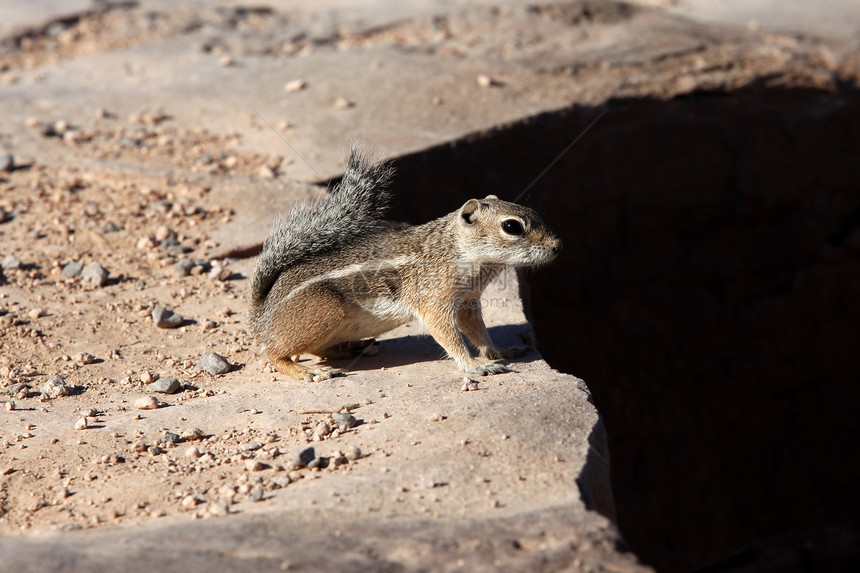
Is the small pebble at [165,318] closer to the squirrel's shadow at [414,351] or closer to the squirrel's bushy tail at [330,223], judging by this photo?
the squirrel's bushy tail at [330,223]

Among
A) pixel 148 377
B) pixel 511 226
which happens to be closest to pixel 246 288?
pixel 148 377

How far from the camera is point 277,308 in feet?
16.0

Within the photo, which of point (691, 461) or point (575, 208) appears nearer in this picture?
point (575, 208)

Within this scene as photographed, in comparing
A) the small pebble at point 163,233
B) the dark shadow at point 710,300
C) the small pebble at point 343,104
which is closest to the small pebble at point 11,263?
the small pebble at point 163,233

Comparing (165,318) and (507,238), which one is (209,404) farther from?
(507,238)

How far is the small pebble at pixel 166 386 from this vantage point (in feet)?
15.5

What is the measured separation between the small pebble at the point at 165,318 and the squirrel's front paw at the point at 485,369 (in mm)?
2010

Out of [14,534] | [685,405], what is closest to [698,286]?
[685,405]

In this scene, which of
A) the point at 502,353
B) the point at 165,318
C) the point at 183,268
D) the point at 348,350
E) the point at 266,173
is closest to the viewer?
the point at 502,353

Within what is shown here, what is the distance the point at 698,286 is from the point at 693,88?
7.15 feet

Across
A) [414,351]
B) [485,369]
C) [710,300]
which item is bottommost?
[710,300]

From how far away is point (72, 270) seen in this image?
6004mm

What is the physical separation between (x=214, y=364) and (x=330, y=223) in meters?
1.10

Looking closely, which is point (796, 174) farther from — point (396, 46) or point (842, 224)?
point (396, 46)
